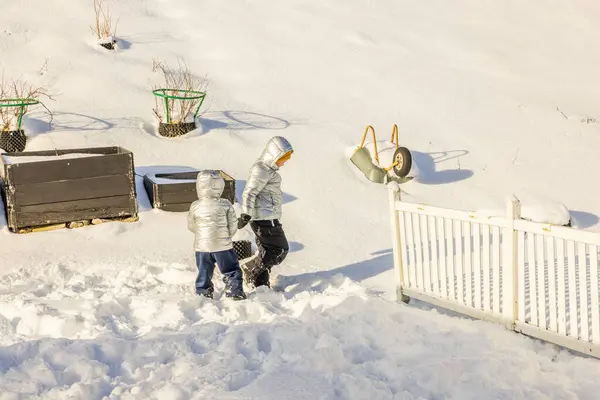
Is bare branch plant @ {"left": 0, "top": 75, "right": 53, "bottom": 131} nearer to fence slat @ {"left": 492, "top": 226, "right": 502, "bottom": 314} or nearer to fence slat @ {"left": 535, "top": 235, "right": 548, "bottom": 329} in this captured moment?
fence slat @ {"left": 492, "top": 226, "right": 502, "bottom": 314}

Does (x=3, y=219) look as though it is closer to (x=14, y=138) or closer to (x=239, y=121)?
(x=14, y=138)

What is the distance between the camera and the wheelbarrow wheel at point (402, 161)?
9.12 m

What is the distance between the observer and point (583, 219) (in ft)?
29.1

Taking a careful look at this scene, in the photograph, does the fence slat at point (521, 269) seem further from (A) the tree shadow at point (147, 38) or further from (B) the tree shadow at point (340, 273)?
(A) the tree shadow at point (147, 38)

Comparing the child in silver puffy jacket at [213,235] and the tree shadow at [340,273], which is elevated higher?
the child in silver puffy jacket at [213,235]

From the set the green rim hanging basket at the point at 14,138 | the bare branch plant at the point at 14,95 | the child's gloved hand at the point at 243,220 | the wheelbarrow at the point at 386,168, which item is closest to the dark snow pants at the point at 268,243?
the child's gloved hand at the point at 243,220

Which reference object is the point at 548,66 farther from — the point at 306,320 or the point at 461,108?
the point at 306,320

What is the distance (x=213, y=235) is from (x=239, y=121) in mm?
5347

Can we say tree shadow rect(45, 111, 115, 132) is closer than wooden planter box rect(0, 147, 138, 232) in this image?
No

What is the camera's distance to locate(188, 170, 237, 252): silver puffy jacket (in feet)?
17.9

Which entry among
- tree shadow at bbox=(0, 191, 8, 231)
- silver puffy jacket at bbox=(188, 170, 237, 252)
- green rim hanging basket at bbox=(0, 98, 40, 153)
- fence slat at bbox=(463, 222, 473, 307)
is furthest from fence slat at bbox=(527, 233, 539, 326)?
green rim hanging basket at bbox=(0, 98, 40, 153)

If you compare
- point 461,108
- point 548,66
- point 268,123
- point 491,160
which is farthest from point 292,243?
point 548,66

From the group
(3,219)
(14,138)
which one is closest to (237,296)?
(3,219)

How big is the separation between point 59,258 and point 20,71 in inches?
224
